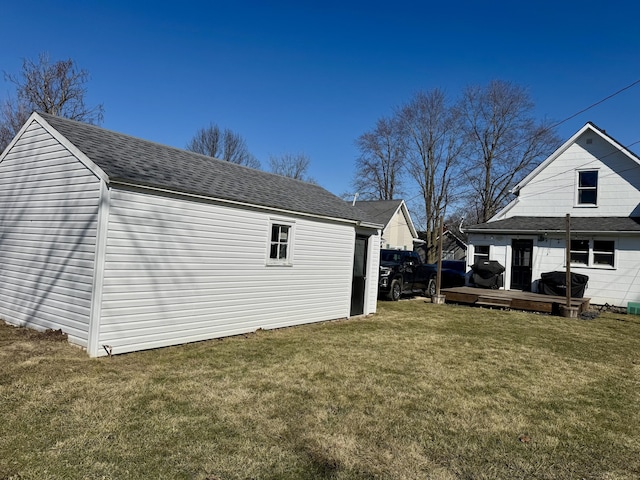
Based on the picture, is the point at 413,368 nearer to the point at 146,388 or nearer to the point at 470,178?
the point at 146,388

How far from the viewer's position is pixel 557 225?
52.3ft

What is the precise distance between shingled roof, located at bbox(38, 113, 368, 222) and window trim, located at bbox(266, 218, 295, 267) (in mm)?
328

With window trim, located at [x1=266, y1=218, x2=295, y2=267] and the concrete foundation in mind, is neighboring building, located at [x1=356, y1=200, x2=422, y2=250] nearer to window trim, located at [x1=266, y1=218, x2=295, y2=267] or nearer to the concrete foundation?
the concrete foundation

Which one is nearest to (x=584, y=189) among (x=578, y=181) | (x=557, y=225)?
(x=578, y=181)

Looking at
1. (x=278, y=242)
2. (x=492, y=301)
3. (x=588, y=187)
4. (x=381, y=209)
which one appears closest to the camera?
(x=278, y=242)

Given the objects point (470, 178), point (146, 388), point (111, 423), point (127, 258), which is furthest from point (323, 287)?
point (470, 178)

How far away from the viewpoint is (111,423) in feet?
12.9

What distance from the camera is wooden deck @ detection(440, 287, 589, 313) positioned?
13547 mm

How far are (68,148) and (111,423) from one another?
194 inches

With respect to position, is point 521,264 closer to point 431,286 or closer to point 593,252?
point 593,252

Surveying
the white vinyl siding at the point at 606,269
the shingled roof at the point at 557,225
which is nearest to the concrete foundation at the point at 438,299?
the shingled roof at the point at 557,225

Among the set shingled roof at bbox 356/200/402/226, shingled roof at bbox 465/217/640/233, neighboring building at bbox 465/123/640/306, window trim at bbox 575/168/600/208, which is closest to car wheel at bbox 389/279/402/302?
neighboring building at bbox 465/123/640/306

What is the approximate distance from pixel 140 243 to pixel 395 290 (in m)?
11.4

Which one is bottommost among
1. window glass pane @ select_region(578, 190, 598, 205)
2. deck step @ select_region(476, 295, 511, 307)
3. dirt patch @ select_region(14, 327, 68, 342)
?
dirt patch @ select_region(14, 327, 68, 342)
